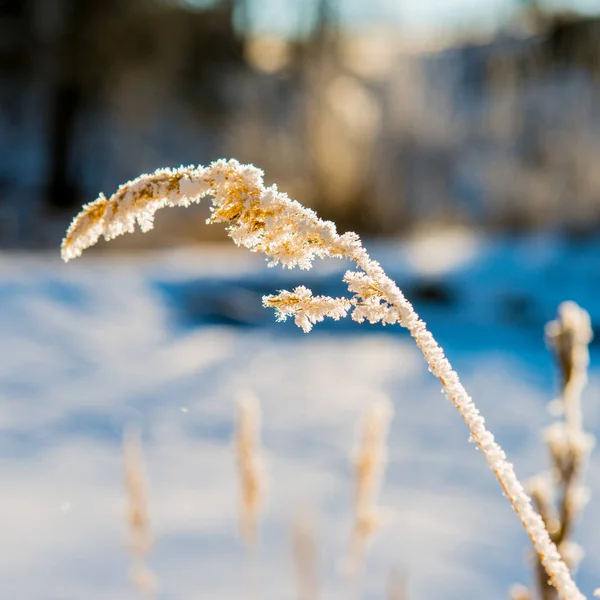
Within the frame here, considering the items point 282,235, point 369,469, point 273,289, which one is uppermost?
point 273,289

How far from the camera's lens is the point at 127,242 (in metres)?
11.0

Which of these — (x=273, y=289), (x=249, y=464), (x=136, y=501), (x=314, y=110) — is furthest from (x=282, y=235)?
(x=314, y=110)

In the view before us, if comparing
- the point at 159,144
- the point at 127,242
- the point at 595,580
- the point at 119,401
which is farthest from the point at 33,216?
the point at 595,580

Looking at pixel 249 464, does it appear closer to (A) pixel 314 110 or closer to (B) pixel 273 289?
(B) pixel 273 289

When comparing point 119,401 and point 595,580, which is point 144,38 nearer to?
point 119,401

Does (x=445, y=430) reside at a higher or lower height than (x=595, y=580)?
higher

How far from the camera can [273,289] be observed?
24.6 feet

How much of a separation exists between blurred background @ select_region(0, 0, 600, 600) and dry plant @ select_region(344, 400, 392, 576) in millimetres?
108

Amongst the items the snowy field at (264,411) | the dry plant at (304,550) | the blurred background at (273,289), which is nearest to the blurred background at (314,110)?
the blurred background at (273,289)

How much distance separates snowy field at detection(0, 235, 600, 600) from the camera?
308 centimetres

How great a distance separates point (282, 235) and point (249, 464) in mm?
691

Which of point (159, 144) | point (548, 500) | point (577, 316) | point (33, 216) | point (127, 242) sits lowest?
point (548, 500)

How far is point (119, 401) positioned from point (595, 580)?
3.45 meters

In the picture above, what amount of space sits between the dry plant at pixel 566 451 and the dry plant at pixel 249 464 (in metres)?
0.36
